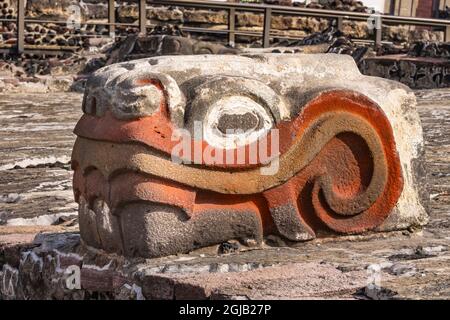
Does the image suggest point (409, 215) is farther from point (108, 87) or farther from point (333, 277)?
point (108, 87)

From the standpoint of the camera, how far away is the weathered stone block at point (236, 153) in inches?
130

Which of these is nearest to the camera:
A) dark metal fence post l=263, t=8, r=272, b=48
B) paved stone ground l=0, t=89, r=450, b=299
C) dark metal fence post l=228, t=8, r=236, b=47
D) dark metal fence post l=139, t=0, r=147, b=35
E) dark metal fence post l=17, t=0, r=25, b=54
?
paved stone ground l=0, t=89, r=450, b=299

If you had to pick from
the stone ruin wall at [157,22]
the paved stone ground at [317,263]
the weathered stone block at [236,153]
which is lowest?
the stone ruin wall at [157,22]

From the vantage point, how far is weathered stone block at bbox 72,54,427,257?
10.8ft


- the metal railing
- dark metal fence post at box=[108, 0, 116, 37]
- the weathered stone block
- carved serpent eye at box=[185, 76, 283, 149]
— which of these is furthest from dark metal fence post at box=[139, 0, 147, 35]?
carved serpent eye at box=[185, 76, 283, 149]

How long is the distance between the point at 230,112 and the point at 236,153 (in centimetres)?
14

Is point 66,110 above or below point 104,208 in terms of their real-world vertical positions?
below

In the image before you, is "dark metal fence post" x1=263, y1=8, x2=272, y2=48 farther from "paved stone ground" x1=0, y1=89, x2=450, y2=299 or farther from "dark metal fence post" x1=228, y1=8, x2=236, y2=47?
"paved stone ground" x1=0, y1=89, x2=450, y2=299

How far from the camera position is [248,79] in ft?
11.2

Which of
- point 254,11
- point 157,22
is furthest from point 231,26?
point 157,22

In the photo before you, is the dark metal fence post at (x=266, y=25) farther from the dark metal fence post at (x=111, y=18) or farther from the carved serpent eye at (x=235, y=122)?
the carved serpent eye at (x=235, y=122)

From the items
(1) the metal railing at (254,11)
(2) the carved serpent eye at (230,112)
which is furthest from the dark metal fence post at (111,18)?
(2) the carved serpent eye at (230,112)

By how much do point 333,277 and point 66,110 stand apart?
7.36 m
